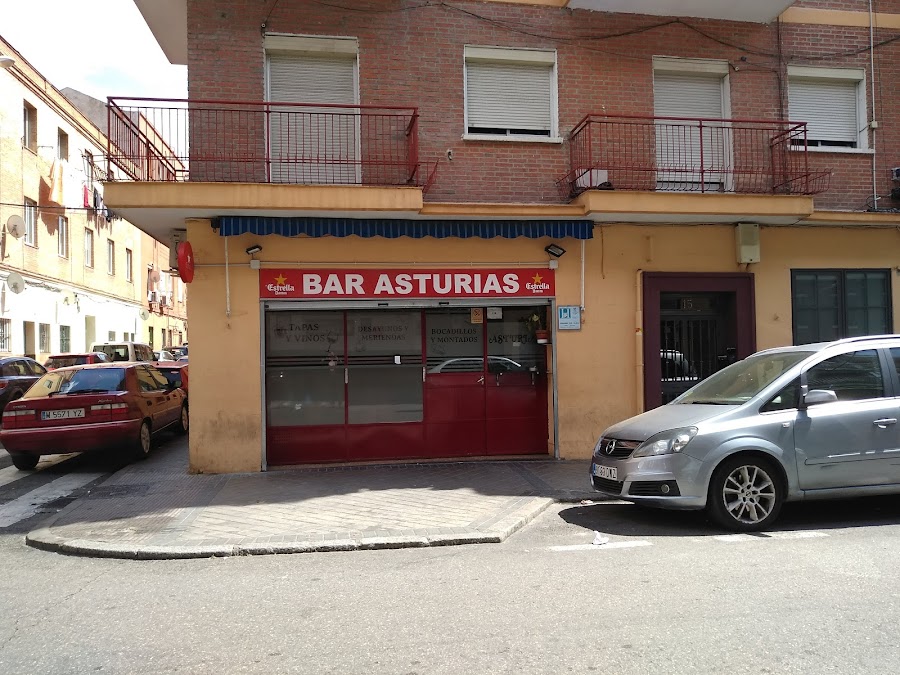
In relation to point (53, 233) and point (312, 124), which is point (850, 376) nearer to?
point (312, 124)

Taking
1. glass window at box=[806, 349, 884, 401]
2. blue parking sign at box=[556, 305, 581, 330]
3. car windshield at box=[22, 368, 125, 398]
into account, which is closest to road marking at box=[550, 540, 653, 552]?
glass window at box=[806, 349, 884, 401]

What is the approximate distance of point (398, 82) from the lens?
10.2 m

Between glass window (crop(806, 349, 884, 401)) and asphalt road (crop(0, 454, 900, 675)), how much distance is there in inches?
48.4

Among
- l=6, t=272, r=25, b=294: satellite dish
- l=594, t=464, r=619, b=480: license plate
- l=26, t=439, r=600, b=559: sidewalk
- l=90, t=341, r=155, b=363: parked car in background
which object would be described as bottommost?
l=26, t=439, r=600, b=559: sidewalk

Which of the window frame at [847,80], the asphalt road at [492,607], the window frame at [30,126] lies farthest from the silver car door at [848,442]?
the window frame at [30,126]

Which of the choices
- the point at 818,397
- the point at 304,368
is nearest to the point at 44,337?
the point at 304,368

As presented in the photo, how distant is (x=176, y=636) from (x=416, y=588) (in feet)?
5.36

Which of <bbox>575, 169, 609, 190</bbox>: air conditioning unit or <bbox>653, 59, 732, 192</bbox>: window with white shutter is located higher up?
<bbox>653, 59, 732, 192</bbox>: window with white shutter

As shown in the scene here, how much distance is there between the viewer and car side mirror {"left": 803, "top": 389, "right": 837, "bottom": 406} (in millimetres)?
6547

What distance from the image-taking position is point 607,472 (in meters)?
7.10

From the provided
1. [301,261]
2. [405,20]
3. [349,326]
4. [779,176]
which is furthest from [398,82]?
[779,176]

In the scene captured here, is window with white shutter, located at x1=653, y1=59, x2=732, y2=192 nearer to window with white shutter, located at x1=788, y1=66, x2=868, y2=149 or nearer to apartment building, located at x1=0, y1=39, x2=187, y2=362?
window with white shutter, located at x1=788, y1=66, x2=868, y2=149

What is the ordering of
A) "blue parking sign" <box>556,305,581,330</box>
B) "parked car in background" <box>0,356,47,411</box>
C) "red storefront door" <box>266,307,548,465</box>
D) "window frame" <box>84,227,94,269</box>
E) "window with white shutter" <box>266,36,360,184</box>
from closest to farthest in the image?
"window with white shutter" <box>266,36,360,184</box>, "red storefront door" <box>266,307,548,465</box>, "blue parking sign" <box>556,305,581,330</box>, "parked car in background" <box>0,356,47,411</box>, "window frame" <box>84,227,94,269</box>

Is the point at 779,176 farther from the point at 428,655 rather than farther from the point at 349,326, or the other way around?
the point at 428,655
